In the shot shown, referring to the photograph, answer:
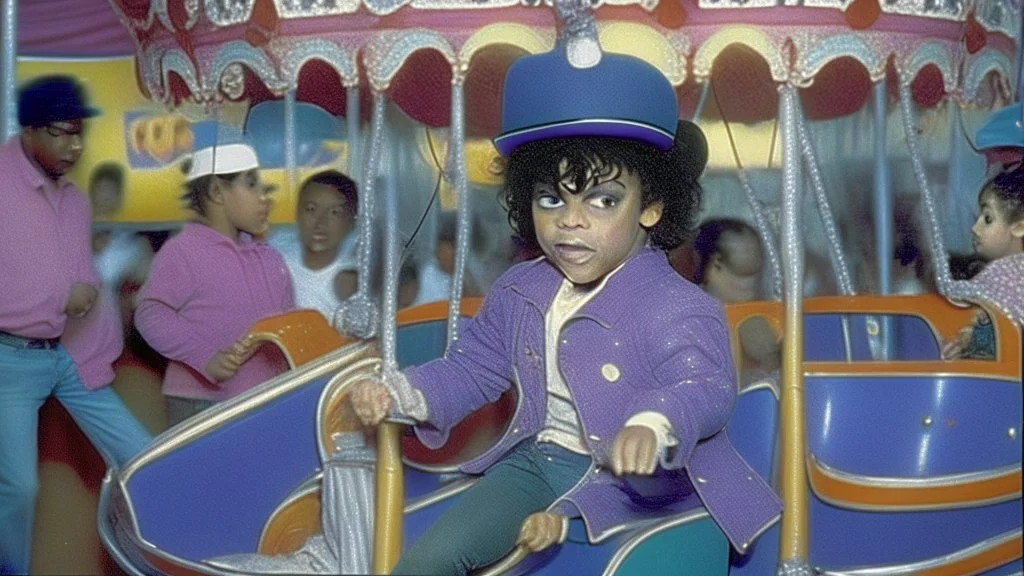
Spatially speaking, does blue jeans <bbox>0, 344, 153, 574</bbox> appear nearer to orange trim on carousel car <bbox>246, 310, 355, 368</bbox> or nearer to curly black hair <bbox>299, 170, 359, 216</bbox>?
orange trim on carousel car <bbox>246, 310, 355, 368</bbox>

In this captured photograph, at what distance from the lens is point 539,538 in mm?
1926

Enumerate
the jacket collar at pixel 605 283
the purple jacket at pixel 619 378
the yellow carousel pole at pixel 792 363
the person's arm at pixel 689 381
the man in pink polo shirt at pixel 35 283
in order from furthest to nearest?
the man in pink polo shirt at pixel 35 283
the yellow carousel pole at pixel 792 363
the jacket collar at pixel 605 283
the purple jacket at pixel 619 378
the person's arm at pixel 689 381

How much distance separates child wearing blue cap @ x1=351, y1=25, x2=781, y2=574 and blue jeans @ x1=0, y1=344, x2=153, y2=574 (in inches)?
26.1

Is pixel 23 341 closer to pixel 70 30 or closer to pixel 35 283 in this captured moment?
pixel 35 283

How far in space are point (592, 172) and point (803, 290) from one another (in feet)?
1.72

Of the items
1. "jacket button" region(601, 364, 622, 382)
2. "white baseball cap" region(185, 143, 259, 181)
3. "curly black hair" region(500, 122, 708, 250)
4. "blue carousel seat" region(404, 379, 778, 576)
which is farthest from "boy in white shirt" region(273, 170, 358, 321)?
"blue carousel seat" region(404, 379, 778, 576)

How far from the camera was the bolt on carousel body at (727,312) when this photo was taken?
7.46ft

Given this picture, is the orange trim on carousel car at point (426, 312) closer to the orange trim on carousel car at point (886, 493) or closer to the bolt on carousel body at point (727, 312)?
the bolt on carousel body at point (727, 312)

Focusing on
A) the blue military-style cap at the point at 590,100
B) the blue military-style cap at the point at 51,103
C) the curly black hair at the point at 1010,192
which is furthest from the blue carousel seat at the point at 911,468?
the blue military-style cap at the point at 51,103

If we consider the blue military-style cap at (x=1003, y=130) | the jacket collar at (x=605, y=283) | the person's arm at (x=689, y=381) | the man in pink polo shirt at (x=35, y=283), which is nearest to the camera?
the person's arm at (x=689, y=381)

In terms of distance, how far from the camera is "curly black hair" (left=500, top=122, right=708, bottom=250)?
2092mm

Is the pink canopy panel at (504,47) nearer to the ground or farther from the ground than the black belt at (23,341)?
farther from the ground

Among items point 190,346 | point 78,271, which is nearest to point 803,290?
point 190,346

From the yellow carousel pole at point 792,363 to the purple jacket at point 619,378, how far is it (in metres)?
0.14
